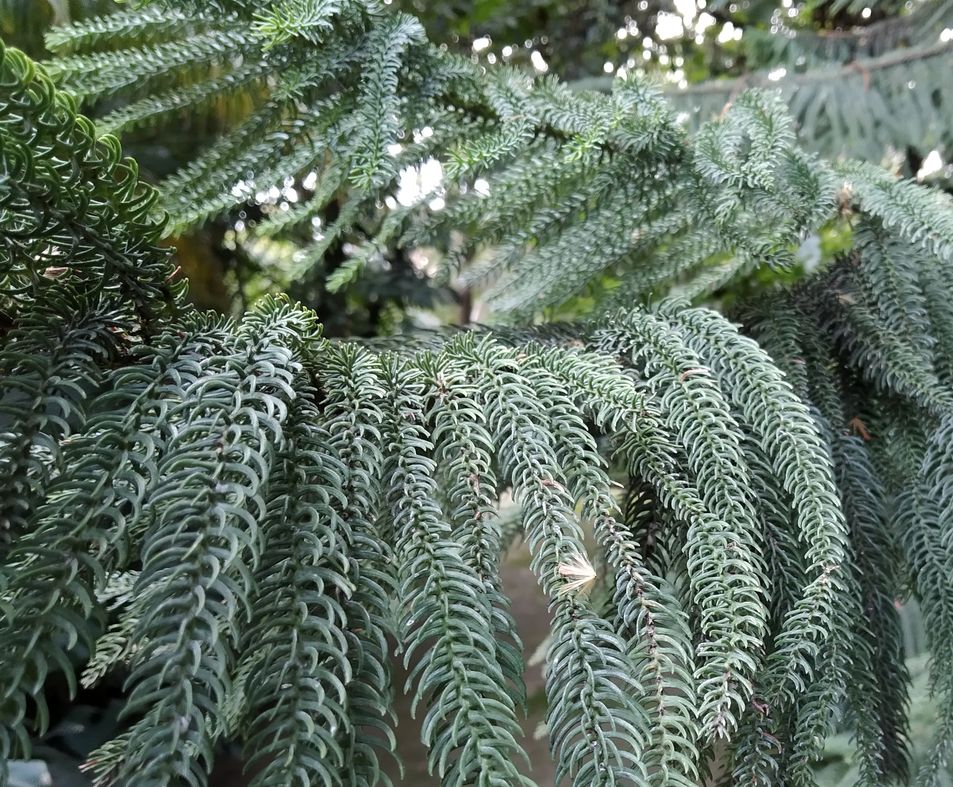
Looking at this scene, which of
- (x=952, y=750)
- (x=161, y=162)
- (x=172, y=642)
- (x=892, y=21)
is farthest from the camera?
(x=161, y=162)

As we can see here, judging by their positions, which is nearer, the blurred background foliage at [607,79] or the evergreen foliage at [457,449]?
the evergreen foliage at [457,449]

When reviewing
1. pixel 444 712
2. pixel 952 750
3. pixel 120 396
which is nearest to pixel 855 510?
pixel 952 750

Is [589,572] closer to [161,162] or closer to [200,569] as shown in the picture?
[200,569]

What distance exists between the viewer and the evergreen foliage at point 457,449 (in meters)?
0.21

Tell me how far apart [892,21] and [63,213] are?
3.59 ft

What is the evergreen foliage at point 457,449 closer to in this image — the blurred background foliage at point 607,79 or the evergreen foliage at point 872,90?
the blurred background foliage at point 607,79

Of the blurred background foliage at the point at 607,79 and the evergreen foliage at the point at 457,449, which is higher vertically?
the blurred background foliage at the point at 607,79

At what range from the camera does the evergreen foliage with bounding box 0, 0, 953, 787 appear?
210 mm

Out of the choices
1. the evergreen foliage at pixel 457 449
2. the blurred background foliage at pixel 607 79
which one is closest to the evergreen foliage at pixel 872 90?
the blurred background foliage at pixel 607 79

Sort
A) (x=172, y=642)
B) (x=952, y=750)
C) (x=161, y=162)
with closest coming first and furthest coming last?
(x=172, y=642) → (x=952, y=750) → (x=161, y=162)

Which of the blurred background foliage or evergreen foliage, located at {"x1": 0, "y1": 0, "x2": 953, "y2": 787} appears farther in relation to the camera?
the blurred background foliage

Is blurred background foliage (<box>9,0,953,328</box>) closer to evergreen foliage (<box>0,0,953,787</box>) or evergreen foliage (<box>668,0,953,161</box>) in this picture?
evergreen foliage (<box>668,0,953,161</box>)

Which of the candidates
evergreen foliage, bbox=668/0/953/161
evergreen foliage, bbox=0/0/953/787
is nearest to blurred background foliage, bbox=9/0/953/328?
evergreen foliage, bbox=668/0/953/161

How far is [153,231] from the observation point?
274mm
